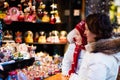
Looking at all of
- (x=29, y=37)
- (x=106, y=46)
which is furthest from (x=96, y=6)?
(x=106, y=46)

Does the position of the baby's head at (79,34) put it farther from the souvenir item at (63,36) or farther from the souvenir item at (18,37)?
the souvenir item at (63,36)

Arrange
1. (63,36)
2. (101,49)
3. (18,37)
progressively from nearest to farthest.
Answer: (101,49) < (18,37) < (63,36)

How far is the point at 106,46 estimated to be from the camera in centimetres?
231

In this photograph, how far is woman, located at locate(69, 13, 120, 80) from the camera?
7.35 feet

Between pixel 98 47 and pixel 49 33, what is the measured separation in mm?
4026

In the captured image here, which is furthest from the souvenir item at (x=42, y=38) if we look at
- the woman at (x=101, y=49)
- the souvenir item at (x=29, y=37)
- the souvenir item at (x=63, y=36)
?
the woman at (x=101, y=49)

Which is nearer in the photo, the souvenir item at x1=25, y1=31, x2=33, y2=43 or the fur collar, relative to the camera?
the fur collar

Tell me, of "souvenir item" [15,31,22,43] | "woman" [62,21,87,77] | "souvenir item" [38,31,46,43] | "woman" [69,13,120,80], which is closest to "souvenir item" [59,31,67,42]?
"souvenir item" [38,31,46,43]

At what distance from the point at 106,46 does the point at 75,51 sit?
36.9 inches

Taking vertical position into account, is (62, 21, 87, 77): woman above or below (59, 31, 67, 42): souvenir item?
above

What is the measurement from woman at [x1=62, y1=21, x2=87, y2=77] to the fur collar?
2.84 ft

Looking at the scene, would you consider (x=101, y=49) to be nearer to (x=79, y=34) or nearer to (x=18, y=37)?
(x=79, y=34)

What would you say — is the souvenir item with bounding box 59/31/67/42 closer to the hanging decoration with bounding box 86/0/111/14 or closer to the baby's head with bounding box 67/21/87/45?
the hanging decoration with bounding box 86/0/111/14

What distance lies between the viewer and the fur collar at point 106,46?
230cm
